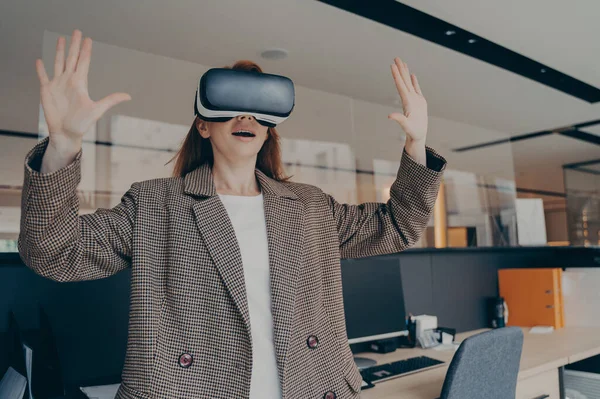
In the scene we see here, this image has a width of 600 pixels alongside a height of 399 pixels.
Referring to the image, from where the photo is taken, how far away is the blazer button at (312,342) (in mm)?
1050

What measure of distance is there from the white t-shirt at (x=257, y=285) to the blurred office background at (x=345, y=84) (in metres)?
2.12

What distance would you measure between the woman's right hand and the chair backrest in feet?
3.73

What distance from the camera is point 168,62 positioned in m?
4.09

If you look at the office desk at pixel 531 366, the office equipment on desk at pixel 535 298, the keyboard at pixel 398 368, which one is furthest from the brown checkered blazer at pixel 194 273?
the office equipment on desk at pixel 535 298

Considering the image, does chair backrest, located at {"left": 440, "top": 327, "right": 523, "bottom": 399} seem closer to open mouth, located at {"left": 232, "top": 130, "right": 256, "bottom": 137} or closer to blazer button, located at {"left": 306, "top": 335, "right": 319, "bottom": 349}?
blazer button, located at {"left": 306, "top": 335, "right": 319, "bottom": 349}

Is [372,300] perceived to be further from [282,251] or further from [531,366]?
[282,251]

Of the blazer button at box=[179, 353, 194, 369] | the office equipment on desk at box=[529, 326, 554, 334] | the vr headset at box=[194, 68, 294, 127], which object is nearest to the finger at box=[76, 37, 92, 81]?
the vr headset at box=[194, 68, 294, 127]

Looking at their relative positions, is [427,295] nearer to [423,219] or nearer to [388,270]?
[388,270]

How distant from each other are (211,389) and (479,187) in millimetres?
6143

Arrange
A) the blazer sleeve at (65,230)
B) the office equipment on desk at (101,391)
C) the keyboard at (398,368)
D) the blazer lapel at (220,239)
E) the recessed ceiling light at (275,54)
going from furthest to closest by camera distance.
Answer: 1. the recessed ceiling light at (275,54)
2. the keyboard at (398,368)
3. the office equipment on desk at (101,391)
4. the blazer lapel at (220,239)
5. the blazer sleeve at (65,230)

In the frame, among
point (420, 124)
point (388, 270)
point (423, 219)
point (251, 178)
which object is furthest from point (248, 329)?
point (388, 270)

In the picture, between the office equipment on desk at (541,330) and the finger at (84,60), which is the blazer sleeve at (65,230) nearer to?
the finger at (84,60)

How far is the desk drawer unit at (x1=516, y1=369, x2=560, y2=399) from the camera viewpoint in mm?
1867

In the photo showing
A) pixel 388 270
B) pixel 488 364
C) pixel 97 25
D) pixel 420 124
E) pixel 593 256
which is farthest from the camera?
pixel 97 25
